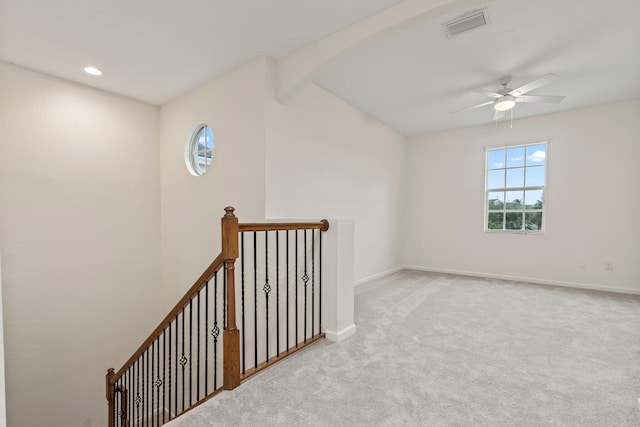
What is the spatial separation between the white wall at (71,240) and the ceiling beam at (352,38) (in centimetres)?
263

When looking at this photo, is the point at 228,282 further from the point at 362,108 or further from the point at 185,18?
the point at 362,108

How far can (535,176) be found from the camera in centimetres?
511

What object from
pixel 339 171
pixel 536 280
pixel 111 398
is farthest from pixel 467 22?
pixel 111 398

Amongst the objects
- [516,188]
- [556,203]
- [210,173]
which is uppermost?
[210,173]

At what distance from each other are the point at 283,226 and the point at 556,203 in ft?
16.1

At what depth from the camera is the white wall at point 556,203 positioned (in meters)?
4.43

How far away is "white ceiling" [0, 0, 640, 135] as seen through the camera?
257 cm

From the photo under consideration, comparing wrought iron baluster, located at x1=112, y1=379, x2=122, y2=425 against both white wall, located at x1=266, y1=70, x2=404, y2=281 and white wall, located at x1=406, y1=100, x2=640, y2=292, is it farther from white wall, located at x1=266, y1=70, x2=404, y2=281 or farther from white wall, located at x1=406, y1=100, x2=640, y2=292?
white wall, located at x1=406, y1=100, x2=640, y2=292

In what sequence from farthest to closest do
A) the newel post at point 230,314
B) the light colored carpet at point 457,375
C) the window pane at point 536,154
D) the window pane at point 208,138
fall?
the window pane at point 536,154, the window pane at point 208,138, the newel post at point 230,314, the light colored carpet at point 457,375

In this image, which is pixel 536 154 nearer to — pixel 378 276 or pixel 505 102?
pixel 505 102

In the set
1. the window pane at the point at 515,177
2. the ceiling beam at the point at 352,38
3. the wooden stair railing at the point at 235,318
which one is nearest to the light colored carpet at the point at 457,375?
the wooden stair railing at the point at 235,318

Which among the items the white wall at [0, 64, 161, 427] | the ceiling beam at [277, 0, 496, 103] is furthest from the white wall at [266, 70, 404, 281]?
the white wall at [0, 64, 161, 427]

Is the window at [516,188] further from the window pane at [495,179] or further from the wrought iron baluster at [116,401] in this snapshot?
the wrought iron baluster at [116,401]

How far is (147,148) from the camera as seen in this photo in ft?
15.1
